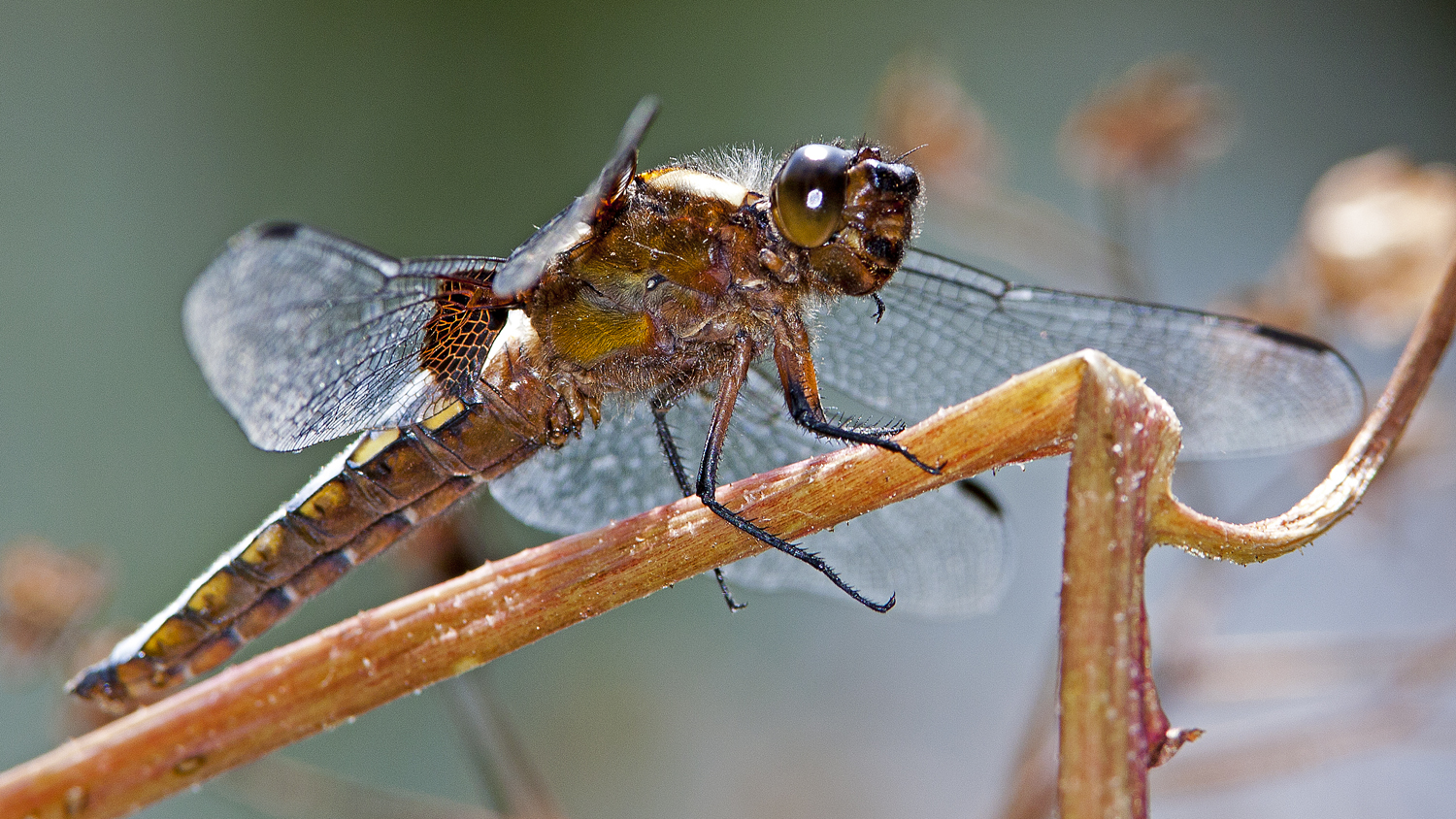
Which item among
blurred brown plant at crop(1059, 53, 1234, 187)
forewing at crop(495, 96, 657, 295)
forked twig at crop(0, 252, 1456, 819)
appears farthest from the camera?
blurred brown plant at crop(1059, 53, 1234, 187)

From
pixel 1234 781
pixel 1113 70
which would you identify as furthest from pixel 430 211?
pixel 1234 781

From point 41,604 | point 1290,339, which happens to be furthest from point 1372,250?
point 41,604

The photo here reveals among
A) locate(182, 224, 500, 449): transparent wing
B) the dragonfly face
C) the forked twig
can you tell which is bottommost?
the forked twig

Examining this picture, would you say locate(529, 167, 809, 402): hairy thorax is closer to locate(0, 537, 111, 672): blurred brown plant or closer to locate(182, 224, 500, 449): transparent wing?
locate(182, 224, 500, 449): transparent wing

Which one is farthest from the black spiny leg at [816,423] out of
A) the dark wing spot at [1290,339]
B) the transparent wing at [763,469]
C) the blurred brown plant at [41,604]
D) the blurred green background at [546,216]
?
the blurred green background at [546,216]

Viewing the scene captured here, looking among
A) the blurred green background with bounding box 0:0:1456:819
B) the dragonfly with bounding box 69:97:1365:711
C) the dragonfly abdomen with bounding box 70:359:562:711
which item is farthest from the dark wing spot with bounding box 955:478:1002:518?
the blurred green background with bounding box 0:0:1456:819

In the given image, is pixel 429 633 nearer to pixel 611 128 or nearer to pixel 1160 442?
pixel 1160 442

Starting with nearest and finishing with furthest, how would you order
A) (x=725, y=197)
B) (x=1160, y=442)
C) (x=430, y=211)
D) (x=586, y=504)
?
(x=1160, y=442)
(x=725, y=197)
(x=586, y=504)
(x=430, y=211)
